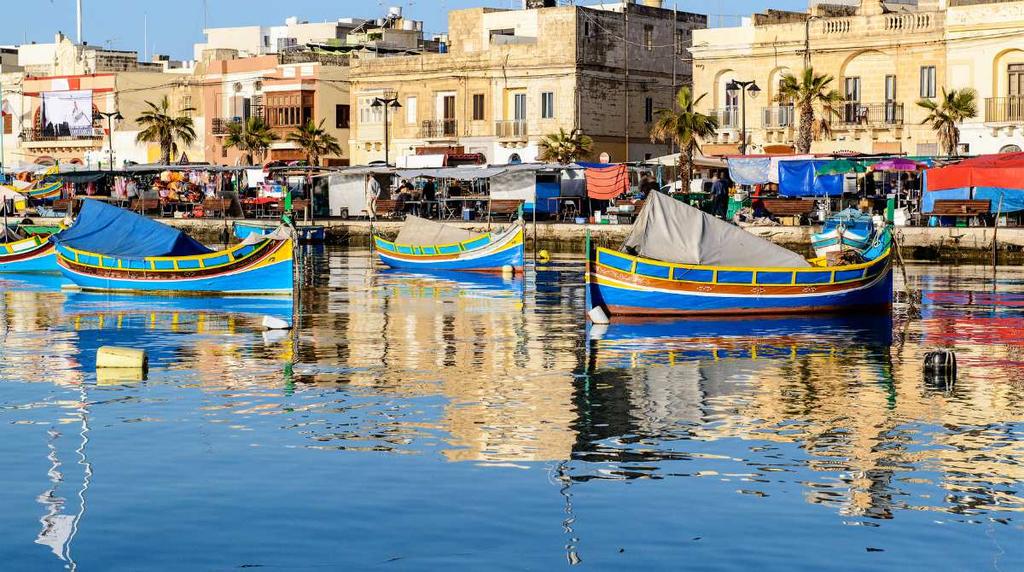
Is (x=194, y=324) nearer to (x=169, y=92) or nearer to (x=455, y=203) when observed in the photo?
(x=455, y=203)

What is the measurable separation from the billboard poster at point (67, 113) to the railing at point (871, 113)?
5156 centimetres

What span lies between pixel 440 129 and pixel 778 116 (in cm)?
1884

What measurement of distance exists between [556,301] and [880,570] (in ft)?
90.3

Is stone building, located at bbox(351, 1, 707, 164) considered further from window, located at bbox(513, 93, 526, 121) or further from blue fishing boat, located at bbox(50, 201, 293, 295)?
blue fishing boat, located at bbox(50, 201, 293, 295)

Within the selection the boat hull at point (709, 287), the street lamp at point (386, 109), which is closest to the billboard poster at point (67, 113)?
the street lamp at point (386, 109)

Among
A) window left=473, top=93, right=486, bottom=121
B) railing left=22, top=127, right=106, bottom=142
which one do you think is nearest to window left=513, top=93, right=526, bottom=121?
window left=473, top=93, right=486, bottom=121

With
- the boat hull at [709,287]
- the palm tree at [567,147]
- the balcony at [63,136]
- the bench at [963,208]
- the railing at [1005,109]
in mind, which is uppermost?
the balcony at [63,136]

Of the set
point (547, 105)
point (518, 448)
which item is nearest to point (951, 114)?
point (547, 105)

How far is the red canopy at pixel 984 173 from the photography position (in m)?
48.6

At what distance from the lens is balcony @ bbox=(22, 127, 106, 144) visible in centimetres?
9962

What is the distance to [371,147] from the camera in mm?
83500

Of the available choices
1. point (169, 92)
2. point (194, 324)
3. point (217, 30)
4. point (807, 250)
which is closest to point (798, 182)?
point (807, 250)

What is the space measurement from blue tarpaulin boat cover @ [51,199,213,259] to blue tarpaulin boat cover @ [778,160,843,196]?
19.2 m

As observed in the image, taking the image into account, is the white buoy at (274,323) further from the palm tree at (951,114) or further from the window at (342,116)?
the window at (342,116)
